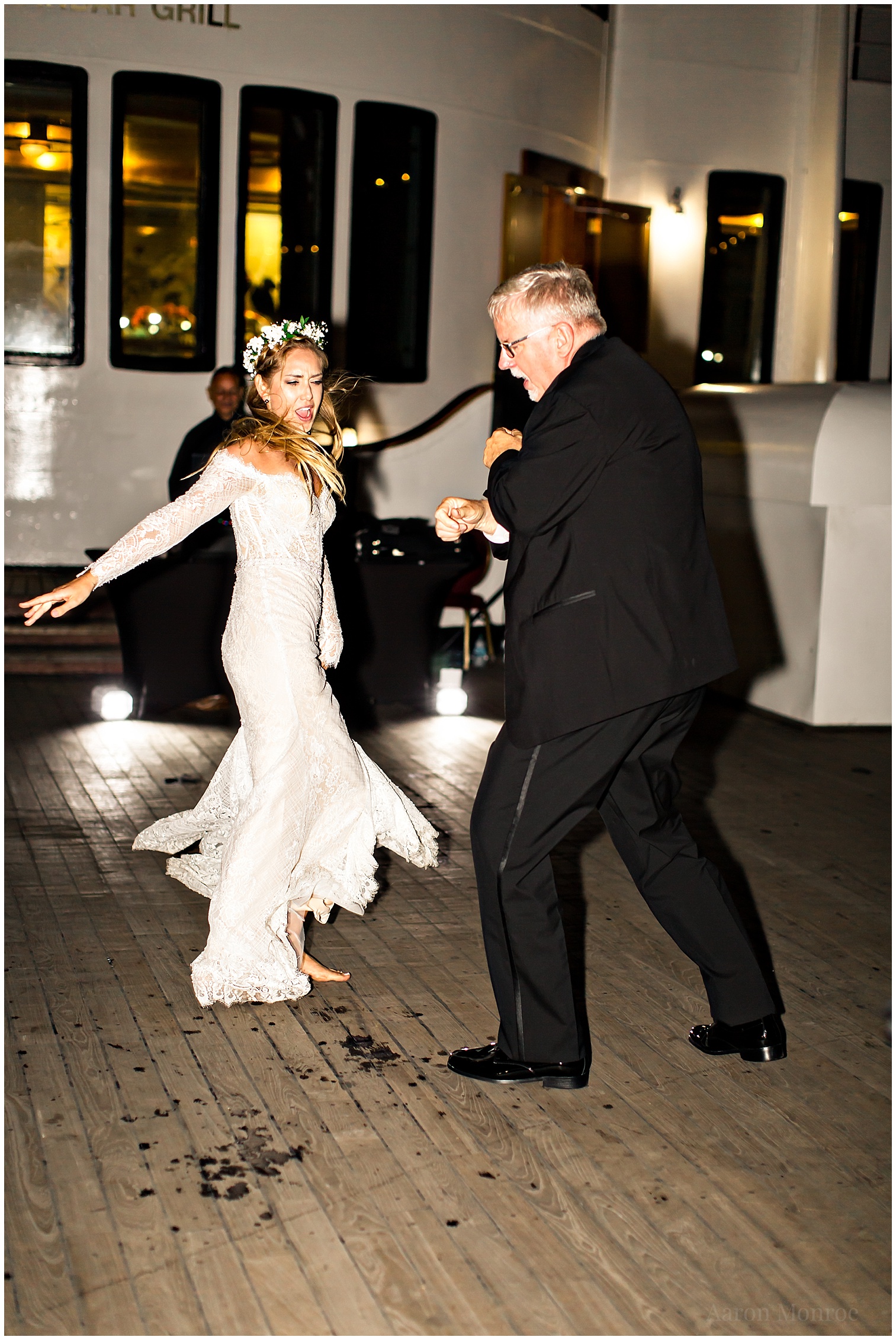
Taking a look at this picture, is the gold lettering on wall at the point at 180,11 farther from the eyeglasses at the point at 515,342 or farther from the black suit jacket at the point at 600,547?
the black suit jacket at the point at 600,547

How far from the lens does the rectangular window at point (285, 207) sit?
35.4 ft

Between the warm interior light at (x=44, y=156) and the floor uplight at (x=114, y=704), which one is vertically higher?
the warm interior light at (x=44, y=156)

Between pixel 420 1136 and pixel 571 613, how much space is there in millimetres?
1319

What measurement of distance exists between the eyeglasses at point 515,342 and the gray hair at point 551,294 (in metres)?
0.04

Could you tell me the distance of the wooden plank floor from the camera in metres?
2.62

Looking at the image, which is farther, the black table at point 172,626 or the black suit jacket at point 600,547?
the black table at point 172,626

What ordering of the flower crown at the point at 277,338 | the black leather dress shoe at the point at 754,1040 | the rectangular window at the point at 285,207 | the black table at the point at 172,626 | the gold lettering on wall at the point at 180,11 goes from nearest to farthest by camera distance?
the black leather dress shoe at the point at 754,1040, the flower crown at the point at 277,338, the black table at the point at 172,626, the gold lettering on wall at the point at 180,11, the rectangular window at the point at 285,207

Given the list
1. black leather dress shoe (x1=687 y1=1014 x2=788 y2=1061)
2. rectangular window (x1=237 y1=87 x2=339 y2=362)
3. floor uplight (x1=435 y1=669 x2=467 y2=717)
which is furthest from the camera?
rectangular window (x1=237 y1=87 x2=339 y2=362)

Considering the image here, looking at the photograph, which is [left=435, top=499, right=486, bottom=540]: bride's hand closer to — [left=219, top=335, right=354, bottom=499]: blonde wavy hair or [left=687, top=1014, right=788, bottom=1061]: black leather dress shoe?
[left=219, top=335, right=354, bottom=499]: blonde wavy hair

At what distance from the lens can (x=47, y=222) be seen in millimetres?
10352

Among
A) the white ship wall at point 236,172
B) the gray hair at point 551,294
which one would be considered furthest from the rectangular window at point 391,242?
the gray hair at point 551,294

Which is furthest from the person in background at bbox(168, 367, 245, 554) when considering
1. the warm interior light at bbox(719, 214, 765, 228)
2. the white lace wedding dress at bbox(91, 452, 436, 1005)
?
the warm interior light at bbox(719, 214, 765, 228)

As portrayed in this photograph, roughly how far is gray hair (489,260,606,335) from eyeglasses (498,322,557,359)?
4 centimetres

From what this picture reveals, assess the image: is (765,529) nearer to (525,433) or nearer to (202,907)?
(202,907)
